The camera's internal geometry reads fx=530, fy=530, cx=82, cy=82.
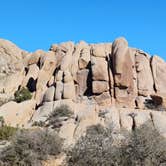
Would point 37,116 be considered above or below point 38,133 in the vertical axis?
above

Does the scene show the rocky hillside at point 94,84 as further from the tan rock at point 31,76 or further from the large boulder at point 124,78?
the tan rock at point 31,76

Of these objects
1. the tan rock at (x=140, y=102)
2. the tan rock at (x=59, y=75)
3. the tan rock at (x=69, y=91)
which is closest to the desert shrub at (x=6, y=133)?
the tan rock at (x=69, y=91)

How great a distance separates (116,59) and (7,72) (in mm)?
23609

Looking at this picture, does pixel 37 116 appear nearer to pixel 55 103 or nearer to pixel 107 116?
pixel 55 103

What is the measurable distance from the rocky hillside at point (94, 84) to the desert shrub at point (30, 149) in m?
18.3

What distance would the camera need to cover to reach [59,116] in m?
54.8

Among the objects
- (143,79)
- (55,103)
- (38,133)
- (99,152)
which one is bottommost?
(99,152)

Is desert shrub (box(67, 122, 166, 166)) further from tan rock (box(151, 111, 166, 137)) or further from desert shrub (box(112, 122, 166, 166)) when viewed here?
tan rock (box(151, 111, 166, 137))

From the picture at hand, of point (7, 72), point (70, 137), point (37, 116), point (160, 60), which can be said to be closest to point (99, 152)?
point (70, 137)

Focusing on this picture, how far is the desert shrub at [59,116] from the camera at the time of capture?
→ 2103 inches

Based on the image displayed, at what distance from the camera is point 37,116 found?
59.8 m

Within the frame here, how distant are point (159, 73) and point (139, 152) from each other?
46.6 metres

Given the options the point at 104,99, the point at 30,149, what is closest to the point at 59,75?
the point at 104,99

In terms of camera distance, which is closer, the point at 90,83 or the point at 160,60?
the point at 90,83
